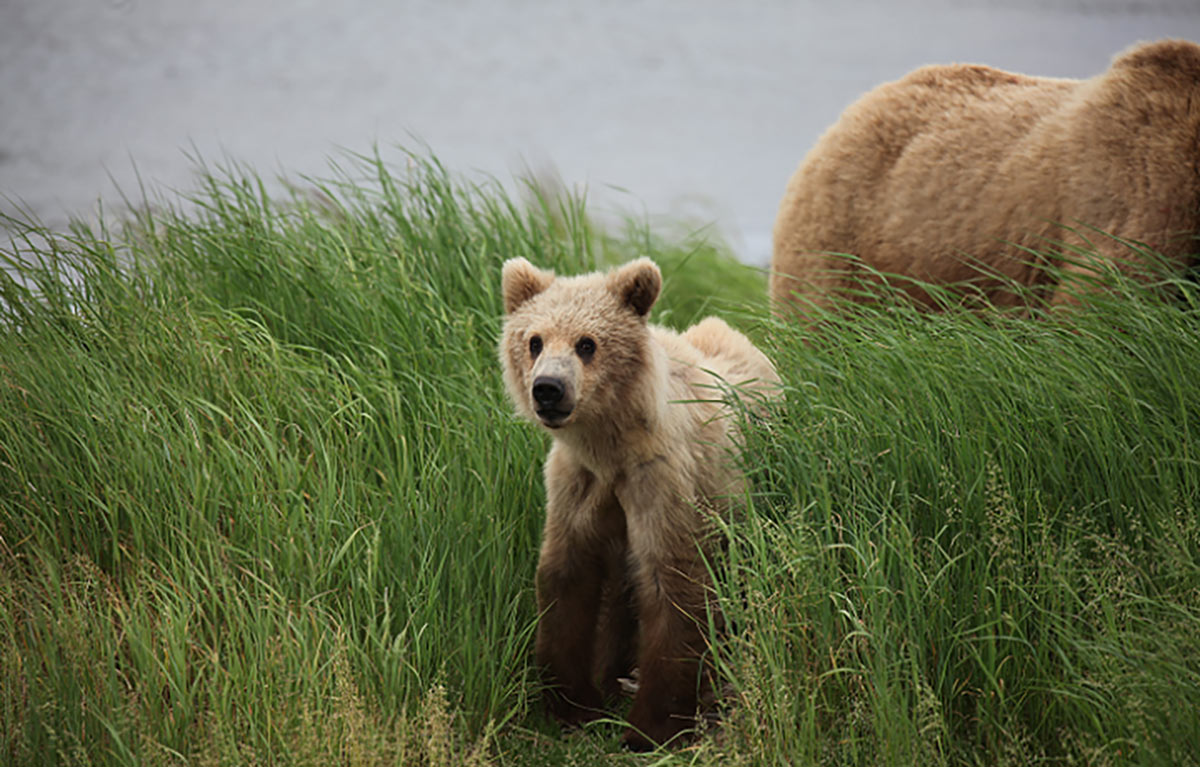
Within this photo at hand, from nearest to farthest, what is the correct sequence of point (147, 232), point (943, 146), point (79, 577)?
point (79, 577)
point (943, 146)
point (147, 232)

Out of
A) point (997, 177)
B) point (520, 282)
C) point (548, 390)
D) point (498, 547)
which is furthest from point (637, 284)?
point (997, 177)

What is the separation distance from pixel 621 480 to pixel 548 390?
475 mm

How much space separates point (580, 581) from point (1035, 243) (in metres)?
2.26

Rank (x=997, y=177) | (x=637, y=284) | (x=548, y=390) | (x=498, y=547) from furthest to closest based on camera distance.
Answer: (x=997, y=177)
(x=498, y=547)
(x=637, y=284)
(x=548, y=390)

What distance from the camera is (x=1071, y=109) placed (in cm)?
465

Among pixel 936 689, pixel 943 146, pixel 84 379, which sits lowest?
pixel 936 689

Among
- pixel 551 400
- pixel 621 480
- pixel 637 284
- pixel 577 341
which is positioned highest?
pixel 637 284

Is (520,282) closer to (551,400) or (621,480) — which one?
(551,400)

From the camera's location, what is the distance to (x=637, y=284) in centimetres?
364

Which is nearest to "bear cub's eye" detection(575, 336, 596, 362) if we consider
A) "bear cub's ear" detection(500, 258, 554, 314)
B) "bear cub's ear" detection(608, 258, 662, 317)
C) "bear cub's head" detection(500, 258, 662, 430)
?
"bear cub's head" detection(500, 258, 662, 430)

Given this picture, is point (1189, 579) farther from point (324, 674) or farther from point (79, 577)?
point (79, 577)

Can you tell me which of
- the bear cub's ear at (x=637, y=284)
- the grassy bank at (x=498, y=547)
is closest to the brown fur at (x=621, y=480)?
the bear cub's ear at (x=637, y=284)

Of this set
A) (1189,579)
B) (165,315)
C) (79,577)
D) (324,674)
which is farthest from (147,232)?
(1189,579)

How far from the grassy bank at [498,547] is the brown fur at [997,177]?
46cm
